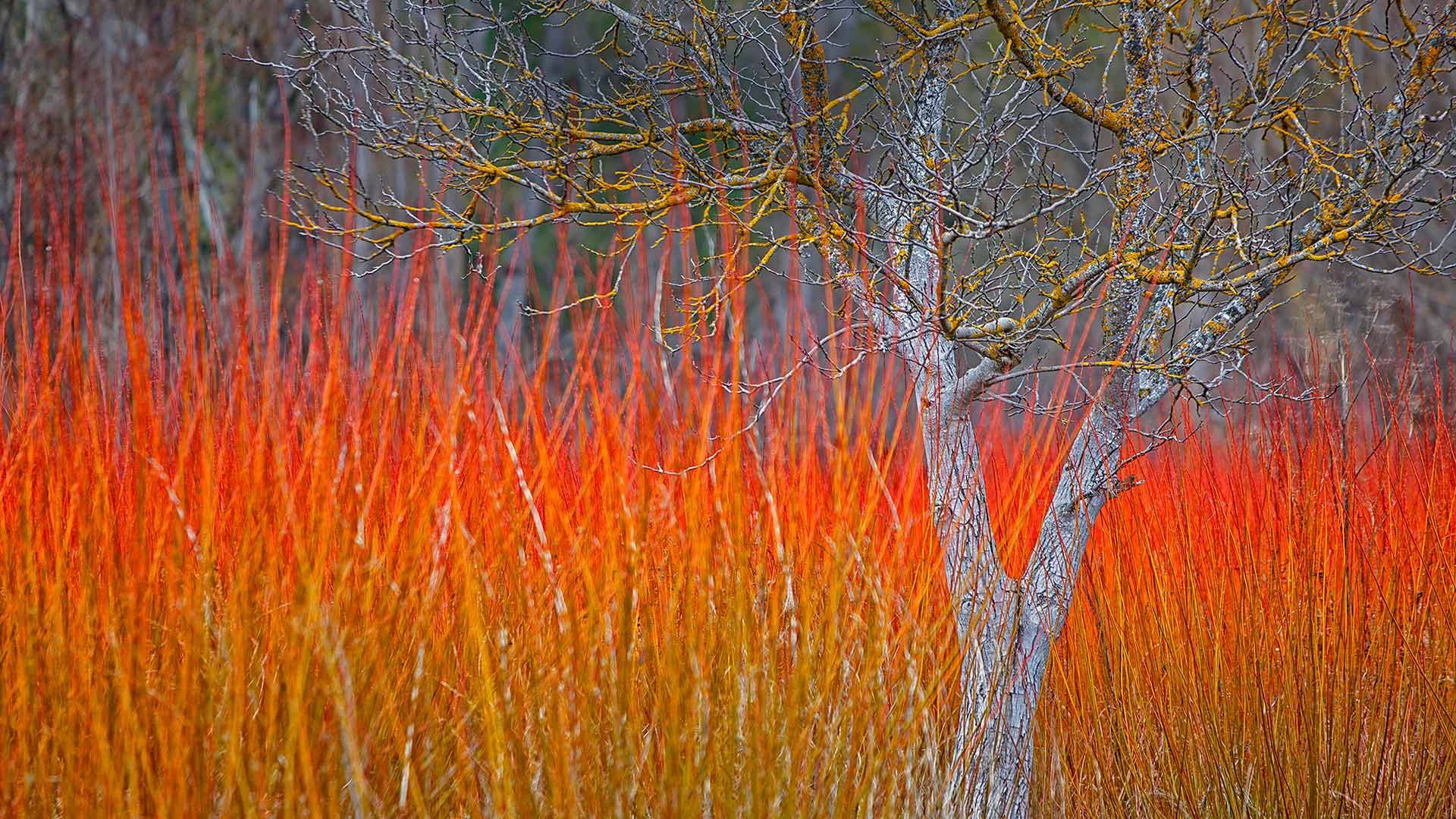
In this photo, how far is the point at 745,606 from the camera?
170cm

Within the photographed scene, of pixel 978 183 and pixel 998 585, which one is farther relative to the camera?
pixel 998 585

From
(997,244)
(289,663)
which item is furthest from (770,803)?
(997,244)

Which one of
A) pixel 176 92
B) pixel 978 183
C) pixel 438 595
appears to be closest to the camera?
pixel 978 183

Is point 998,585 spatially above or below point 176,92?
below

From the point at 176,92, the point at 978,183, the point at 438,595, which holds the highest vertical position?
the point at 176,92

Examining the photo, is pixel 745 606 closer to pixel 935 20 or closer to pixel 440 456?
pixel 440 456

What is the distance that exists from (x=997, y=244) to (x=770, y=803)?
4.23 feet

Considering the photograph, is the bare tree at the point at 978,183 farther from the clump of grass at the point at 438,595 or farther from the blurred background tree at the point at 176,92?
the blurred background tree at the point at 176,92

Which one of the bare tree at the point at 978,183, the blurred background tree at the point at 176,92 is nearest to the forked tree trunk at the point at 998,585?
the bare tree at the point at 978,183

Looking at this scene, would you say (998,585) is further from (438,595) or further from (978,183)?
(438,595)

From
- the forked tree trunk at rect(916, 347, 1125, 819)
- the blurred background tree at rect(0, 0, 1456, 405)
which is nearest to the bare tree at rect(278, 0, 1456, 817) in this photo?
the forked tree trunk at rect(916, 347, 1125, 819)

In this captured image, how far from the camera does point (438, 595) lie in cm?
184

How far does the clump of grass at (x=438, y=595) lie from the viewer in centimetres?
154

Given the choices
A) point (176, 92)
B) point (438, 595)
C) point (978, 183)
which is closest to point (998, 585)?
point (978, 183)
